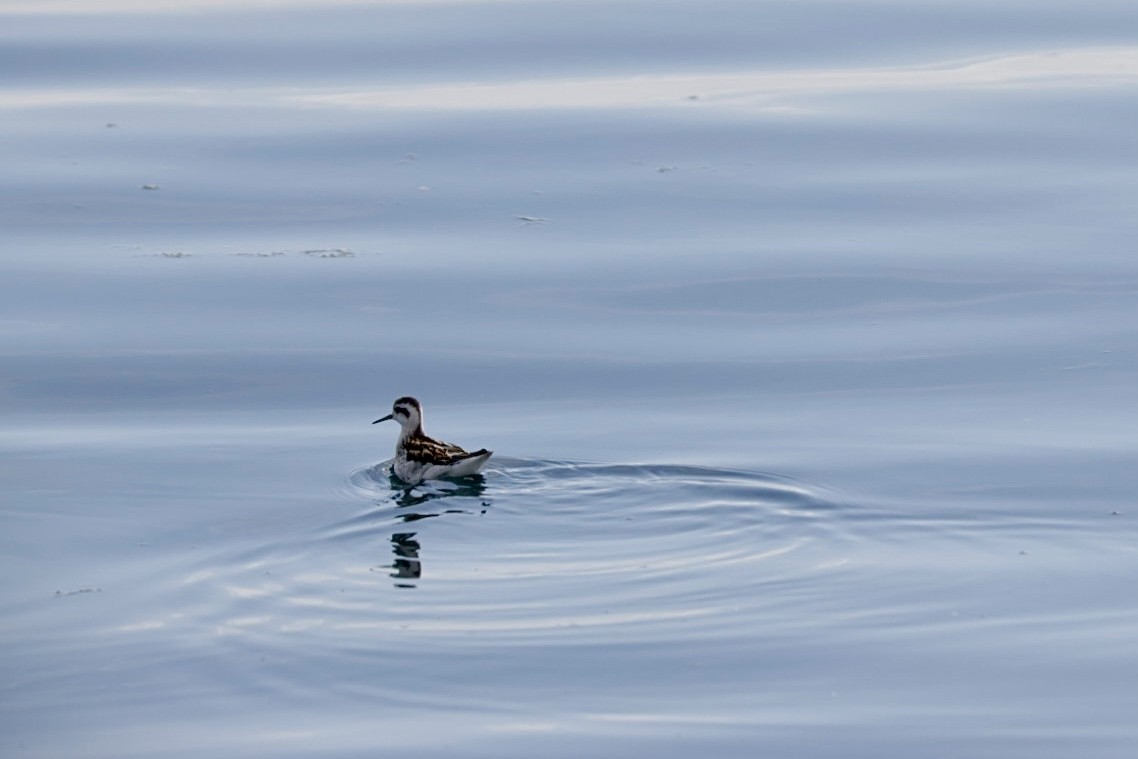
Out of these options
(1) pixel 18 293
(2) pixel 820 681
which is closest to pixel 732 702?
(2) pixel 820 681

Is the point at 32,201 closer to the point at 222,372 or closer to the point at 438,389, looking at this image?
the point at 222,372

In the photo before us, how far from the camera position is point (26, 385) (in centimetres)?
1255

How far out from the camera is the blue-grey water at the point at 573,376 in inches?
315

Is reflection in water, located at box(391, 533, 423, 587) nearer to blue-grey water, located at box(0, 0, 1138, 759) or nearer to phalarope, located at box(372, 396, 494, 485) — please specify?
blue-grey water, located at box(0, 0, 1138, 759)

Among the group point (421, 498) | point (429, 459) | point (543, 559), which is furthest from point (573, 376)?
point (543, 559)

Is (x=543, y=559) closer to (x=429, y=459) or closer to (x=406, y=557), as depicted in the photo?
(x=406, y=557)

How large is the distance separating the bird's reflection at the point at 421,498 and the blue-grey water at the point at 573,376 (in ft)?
0.14

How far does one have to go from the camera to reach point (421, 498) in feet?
36.4

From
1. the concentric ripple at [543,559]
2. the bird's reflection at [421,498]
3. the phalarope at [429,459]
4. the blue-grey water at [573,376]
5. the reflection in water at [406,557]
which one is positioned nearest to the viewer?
the blue-grey water at [573,376]

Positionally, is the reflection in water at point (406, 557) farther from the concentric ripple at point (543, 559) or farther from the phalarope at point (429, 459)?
the phalarope at point (429, 459)

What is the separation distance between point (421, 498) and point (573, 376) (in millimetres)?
2062

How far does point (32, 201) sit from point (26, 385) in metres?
3.78

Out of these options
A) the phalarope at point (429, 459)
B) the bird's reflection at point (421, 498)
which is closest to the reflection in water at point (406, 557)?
the bird's reflection at point (421, 498)

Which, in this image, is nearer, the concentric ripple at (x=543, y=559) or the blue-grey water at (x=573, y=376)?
the blue-grey water at (x=573, y=376)
